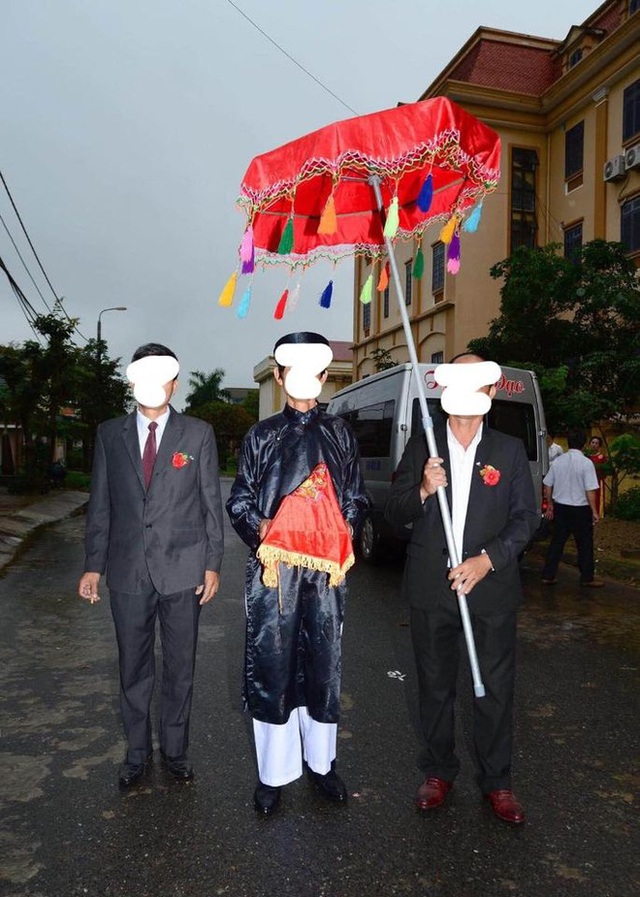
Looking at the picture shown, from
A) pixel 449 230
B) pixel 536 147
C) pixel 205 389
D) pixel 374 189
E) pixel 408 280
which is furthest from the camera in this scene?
pixel 205 389

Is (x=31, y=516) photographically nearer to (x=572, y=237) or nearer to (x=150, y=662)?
(x=150, y=662)

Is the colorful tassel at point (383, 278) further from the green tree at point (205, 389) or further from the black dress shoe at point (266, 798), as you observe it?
the green tree at point (205, 389)

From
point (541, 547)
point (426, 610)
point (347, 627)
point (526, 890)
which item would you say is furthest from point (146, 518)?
point (541, 547)

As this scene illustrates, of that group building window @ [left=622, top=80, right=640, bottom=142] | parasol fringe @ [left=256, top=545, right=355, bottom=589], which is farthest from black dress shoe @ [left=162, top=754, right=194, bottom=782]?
building window @ [left=622, top=80, right=640, bottom=142]

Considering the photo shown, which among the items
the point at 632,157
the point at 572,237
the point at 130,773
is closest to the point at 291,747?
the point at 130,773

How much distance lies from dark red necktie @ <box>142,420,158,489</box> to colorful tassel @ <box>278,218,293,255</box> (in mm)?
1136

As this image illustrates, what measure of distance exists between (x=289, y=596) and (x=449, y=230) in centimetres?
205

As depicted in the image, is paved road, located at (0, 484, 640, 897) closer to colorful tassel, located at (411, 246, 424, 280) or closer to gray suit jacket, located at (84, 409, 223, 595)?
gray suit jacket, located at (84, 409, 223, 595)

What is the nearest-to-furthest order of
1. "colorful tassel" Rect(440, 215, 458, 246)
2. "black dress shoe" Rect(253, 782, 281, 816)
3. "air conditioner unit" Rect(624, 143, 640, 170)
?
"black dress shoe" Rect(253, 782, 281, 816)
"colorful tassel" Rect(440, 215, 458, 246)
"air conditioner unit" Rect(624, 143, 640, 170)

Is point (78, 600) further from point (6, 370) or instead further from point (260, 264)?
point (6, 370)

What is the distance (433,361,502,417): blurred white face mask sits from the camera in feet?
9.96

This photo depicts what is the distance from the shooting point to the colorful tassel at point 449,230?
381 cm

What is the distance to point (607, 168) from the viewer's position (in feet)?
66.0

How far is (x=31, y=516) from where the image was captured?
Result: 16.1 meters
